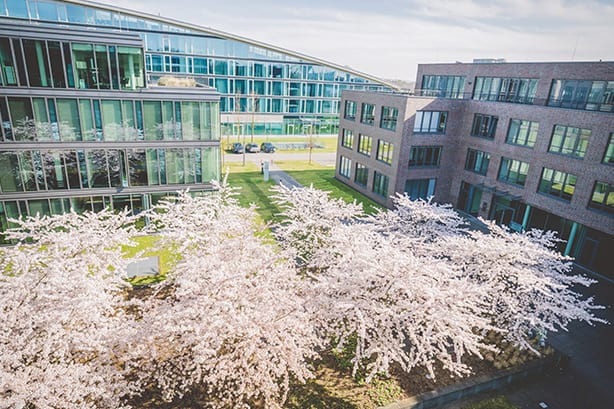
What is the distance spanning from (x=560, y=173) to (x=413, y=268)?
22719 millimetres

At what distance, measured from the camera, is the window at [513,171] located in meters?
31.2

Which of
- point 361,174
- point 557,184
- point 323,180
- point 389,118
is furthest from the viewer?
point 323,180

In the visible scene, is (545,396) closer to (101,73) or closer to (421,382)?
(421,382)

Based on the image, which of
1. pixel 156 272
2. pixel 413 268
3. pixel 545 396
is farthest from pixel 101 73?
pixel 545 396

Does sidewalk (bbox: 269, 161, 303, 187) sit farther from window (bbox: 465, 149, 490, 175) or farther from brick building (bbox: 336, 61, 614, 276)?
window (bbox: 465, 149, 490, 175)

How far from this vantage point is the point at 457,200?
3747 cm

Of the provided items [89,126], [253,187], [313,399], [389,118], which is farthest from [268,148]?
[313,399]

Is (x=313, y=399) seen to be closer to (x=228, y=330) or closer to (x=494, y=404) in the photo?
(x=228, y=330)

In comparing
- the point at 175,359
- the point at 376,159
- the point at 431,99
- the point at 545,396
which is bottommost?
the point at 545,396

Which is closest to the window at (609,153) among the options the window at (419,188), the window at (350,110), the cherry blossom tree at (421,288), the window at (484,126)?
the window at (484,126)

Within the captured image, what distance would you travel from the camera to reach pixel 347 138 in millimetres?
43844

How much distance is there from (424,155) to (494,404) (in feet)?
80.4

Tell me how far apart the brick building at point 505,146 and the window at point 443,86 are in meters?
0.12

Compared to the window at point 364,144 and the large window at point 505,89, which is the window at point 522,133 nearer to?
the large window at point 505,89
